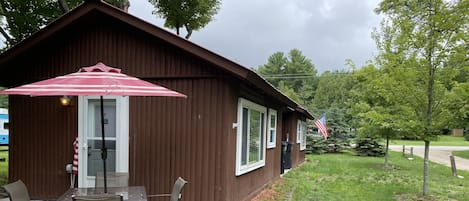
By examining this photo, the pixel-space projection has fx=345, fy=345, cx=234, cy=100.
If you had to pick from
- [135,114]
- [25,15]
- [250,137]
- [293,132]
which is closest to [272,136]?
[250,137]

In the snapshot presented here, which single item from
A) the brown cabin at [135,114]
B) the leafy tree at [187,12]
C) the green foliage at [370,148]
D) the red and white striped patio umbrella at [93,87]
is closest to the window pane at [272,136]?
the brown cabin at [135,114]

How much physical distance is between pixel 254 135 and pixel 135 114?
2.55m

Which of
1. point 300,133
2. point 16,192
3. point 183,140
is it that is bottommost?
point 300,133

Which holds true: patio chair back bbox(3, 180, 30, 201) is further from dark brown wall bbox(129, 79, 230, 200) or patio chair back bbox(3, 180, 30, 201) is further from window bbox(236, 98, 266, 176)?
Result: window bbox(236, 98, 266, 176)

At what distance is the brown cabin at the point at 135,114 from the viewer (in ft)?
18.1

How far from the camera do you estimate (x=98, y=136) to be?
19.5ft

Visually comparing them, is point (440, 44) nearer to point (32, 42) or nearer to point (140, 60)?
point (140, 60)

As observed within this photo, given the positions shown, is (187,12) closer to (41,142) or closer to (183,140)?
(41,142)

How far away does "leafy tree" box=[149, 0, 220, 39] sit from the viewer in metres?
13.2

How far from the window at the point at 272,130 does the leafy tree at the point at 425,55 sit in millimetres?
2945

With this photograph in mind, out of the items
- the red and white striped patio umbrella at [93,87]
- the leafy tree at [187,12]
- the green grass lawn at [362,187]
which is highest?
the leafy tree at [187,12]

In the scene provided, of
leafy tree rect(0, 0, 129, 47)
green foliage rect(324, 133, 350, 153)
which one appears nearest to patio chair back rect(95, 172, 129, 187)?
leafy tree rect(0, 0, 129, 47)

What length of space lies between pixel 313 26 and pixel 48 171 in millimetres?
42222

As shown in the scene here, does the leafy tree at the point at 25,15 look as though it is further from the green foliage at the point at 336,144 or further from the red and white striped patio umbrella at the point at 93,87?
the green foliage at the point at 336,144
